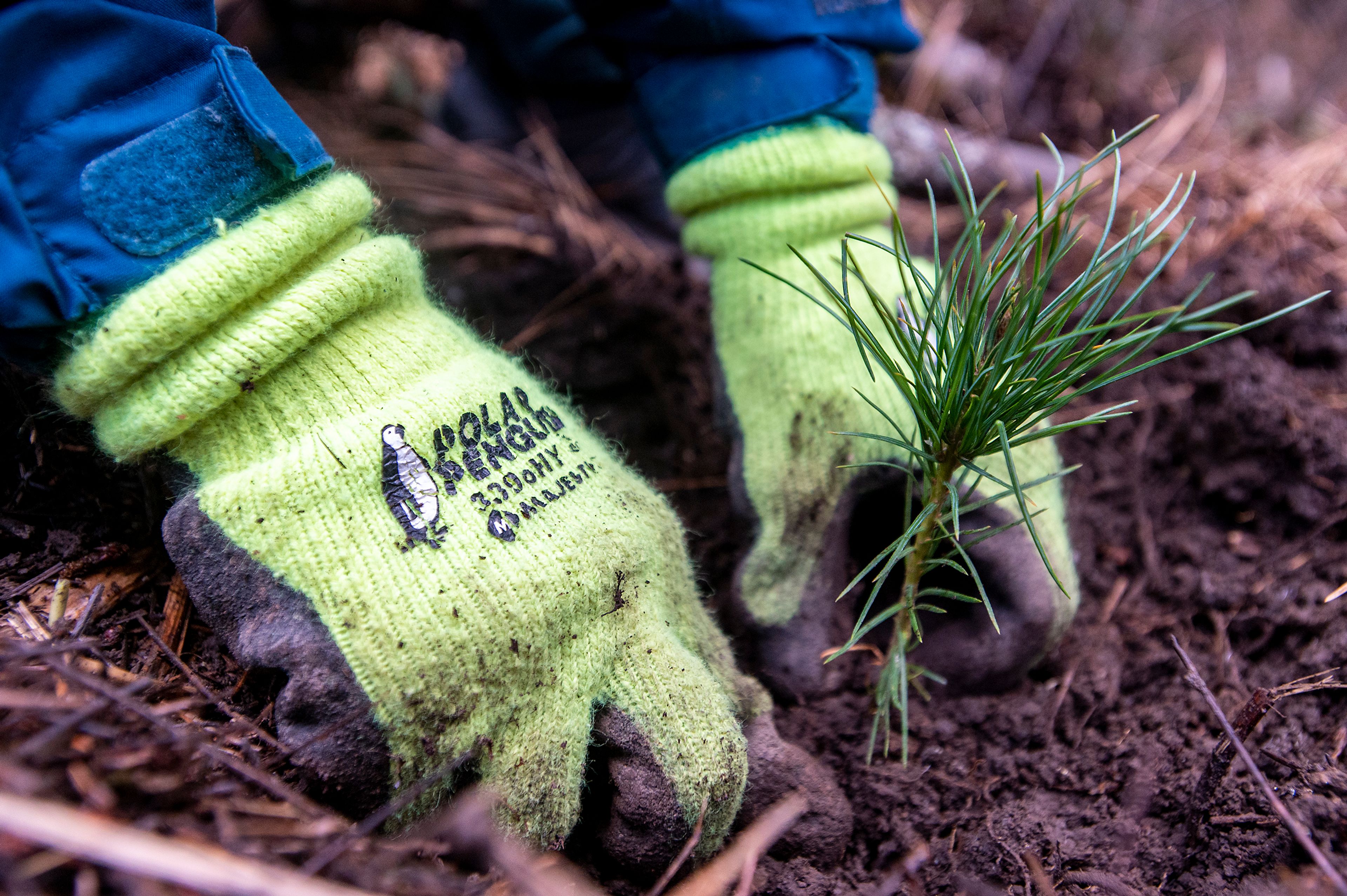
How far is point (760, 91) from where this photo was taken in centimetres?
131

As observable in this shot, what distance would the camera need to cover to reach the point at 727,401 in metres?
1.34

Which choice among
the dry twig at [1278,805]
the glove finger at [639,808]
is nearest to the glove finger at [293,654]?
the glove finger at [639,808]

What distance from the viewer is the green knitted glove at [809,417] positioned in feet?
3.78

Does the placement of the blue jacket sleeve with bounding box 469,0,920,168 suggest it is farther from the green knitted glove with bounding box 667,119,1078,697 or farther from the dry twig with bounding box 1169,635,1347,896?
the dry twig with bounding box 1169,635,1347,896

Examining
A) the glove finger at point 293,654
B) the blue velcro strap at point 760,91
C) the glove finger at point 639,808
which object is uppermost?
the blue velcro strap at point 760,91

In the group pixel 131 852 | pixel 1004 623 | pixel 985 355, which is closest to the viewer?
pixel 131 852

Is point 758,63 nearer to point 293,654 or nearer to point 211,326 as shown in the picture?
point 211,326

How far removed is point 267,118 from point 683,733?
34.2 inches

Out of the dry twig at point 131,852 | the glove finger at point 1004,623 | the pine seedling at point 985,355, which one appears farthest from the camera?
the glove finger at point 1004,623

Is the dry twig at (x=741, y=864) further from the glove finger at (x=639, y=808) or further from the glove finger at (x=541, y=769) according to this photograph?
the glove finger at (x=541, y=769)

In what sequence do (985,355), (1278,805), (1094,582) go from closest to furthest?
1. (1278,805)
2. (985,355)
3. (1094,582)

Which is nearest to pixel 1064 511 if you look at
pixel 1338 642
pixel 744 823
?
pixel 1338 642

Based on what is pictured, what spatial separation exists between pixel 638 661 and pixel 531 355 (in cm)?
76

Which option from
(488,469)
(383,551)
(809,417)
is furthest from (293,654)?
(809,417)
